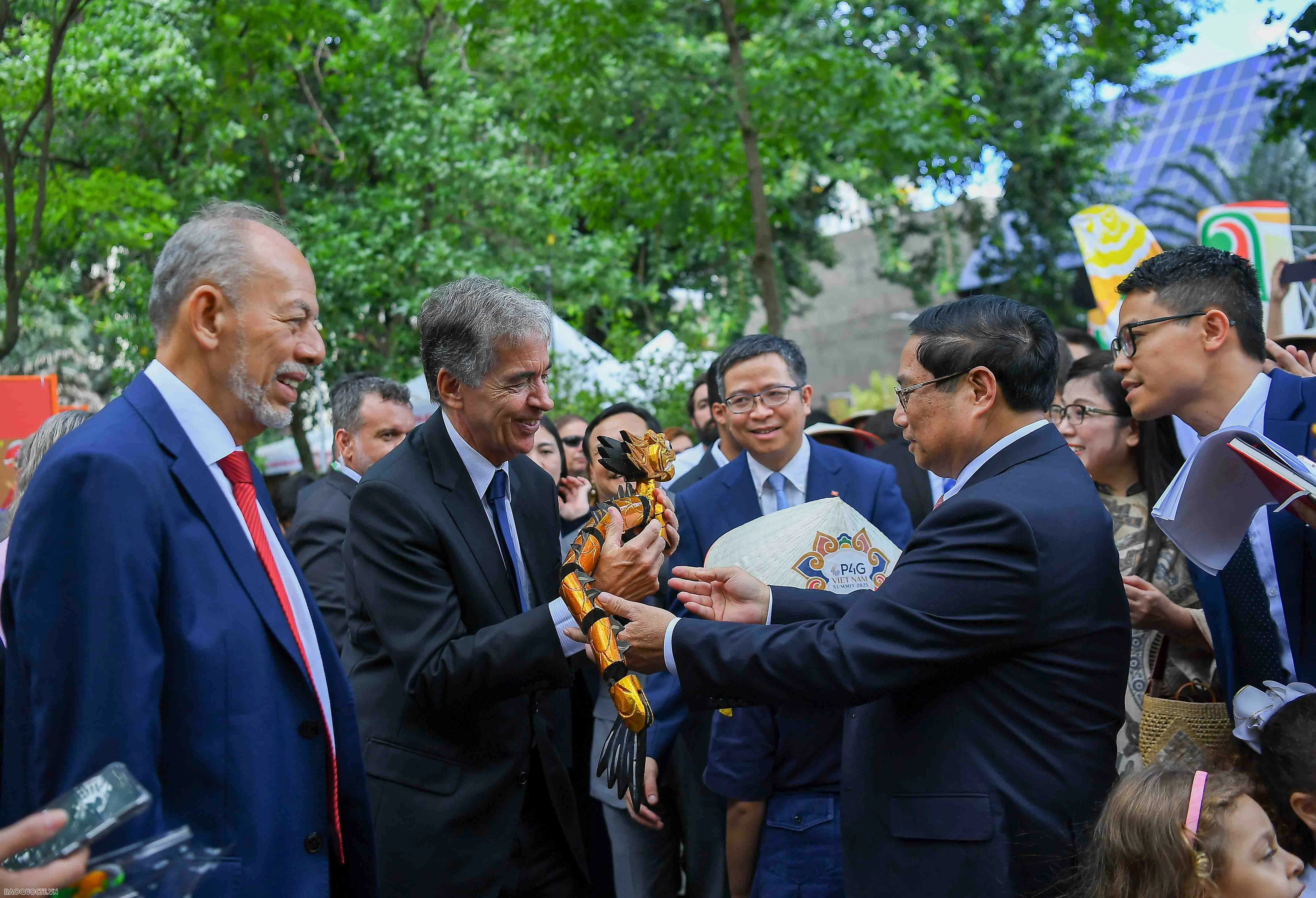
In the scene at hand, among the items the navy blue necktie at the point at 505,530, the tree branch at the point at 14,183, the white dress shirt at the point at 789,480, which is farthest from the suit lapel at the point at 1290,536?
the tree branch at the point at 14,183

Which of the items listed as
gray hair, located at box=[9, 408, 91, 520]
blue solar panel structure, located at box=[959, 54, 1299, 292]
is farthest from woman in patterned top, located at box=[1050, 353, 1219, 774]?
blue solar panel structure, located at box=[959, 54, 1299, 292]

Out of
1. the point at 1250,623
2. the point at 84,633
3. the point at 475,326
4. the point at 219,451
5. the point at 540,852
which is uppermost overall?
the point at 475,326

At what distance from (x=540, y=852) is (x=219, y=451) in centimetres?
164

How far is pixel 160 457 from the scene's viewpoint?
6.87 feet

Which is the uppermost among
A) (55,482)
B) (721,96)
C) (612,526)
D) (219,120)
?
(219,120)

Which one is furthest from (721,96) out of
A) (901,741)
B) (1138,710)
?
(901,741)

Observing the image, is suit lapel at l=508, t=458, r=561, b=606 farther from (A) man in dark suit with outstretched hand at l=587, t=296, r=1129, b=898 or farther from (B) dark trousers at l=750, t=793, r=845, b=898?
(B) dark trousers at l=750, t=793, r=845, b=898

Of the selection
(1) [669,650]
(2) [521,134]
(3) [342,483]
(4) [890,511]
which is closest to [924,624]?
(1) [669,650]

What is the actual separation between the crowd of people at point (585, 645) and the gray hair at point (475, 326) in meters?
0.01

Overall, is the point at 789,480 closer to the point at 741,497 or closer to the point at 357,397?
A: the point at 741,497

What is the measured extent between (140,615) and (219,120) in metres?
11.5

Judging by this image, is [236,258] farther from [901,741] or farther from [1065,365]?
[1065,365]

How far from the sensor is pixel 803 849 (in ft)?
11.4

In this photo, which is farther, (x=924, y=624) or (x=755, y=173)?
(x=755, y=173)
